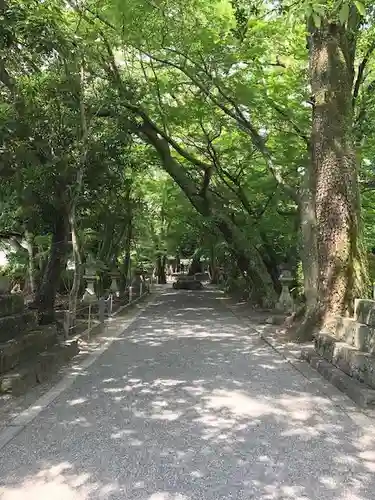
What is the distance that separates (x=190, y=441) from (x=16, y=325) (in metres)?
3.62

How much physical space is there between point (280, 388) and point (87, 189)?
7262 millimetres

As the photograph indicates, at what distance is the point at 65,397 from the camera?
6.57 m

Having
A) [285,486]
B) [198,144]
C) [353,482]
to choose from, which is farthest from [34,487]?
[198,144]

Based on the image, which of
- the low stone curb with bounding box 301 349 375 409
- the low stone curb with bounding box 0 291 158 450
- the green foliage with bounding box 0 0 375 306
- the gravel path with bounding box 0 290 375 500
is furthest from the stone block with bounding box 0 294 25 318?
the low stone curb with bounding box 301 349 375 409

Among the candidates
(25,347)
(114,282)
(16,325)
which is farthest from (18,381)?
(114,282)

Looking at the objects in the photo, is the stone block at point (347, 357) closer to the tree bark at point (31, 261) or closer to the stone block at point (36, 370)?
the stone block at point (36, 370)

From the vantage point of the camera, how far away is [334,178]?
9.80m

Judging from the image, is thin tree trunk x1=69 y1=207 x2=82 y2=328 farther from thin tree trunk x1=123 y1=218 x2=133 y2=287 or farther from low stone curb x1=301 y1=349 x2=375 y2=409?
thin tree trunk x1=123 y1=218 x2=133 y2=287

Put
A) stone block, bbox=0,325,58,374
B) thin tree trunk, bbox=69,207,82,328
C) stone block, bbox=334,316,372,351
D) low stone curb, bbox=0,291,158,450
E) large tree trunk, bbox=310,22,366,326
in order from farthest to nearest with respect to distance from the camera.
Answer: thin tree trunk, bbox=69,207,82,328 → large tree trunk, bbox=310,22,366,326 → stone block, bbox=334,316,372,351 → stone block, bbox=0,325,58,374 → low stone curb, bbox=0,291,158,450

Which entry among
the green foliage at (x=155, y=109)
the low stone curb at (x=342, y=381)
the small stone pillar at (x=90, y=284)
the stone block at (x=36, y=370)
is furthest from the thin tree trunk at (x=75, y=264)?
the low stone curb at (x=342, y=381)

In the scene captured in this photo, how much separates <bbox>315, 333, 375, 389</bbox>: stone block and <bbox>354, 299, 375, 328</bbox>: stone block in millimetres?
399

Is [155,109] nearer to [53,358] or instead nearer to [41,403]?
[53,358]

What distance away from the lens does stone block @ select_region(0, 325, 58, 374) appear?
6773 millimetres

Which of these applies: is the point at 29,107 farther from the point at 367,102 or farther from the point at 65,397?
the point at 367,102
